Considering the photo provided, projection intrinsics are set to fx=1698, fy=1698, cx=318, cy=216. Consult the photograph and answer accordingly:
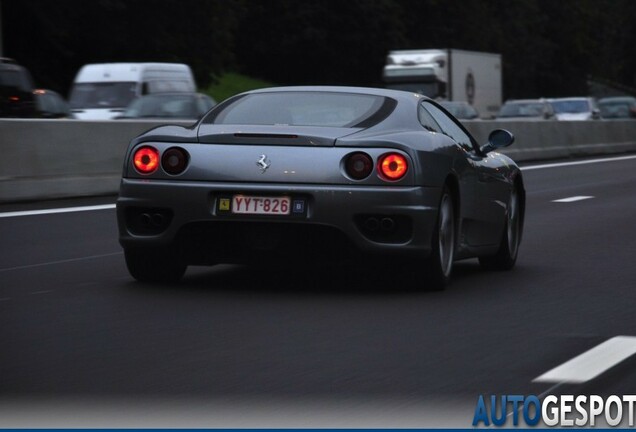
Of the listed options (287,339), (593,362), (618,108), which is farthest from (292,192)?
(618,108)

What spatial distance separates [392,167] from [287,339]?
195 cm

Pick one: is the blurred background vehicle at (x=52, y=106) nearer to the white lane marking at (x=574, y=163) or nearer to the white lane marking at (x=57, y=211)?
the white lane marking at (x=574, y=163)

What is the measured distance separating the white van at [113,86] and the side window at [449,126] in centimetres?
2191

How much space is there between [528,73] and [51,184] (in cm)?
9119

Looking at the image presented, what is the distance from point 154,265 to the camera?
1004 centimetres

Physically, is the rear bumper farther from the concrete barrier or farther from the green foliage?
the green foliage

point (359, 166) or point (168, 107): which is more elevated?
point (359, 166)

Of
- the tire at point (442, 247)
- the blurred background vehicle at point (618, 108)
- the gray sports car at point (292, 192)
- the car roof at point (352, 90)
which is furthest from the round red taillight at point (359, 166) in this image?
the blurred background vehicle at point (618, 108)

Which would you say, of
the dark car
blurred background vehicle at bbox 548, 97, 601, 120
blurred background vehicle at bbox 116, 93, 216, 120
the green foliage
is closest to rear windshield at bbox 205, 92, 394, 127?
the dark car

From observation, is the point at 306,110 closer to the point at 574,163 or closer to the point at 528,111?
the point at 574,163

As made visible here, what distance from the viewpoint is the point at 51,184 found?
19.4m

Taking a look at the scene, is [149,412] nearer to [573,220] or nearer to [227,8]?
[573,220]

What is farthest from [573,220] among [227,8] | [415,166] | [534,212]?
[227,8]

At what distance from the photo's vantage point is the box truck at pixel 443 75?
54.4 m
